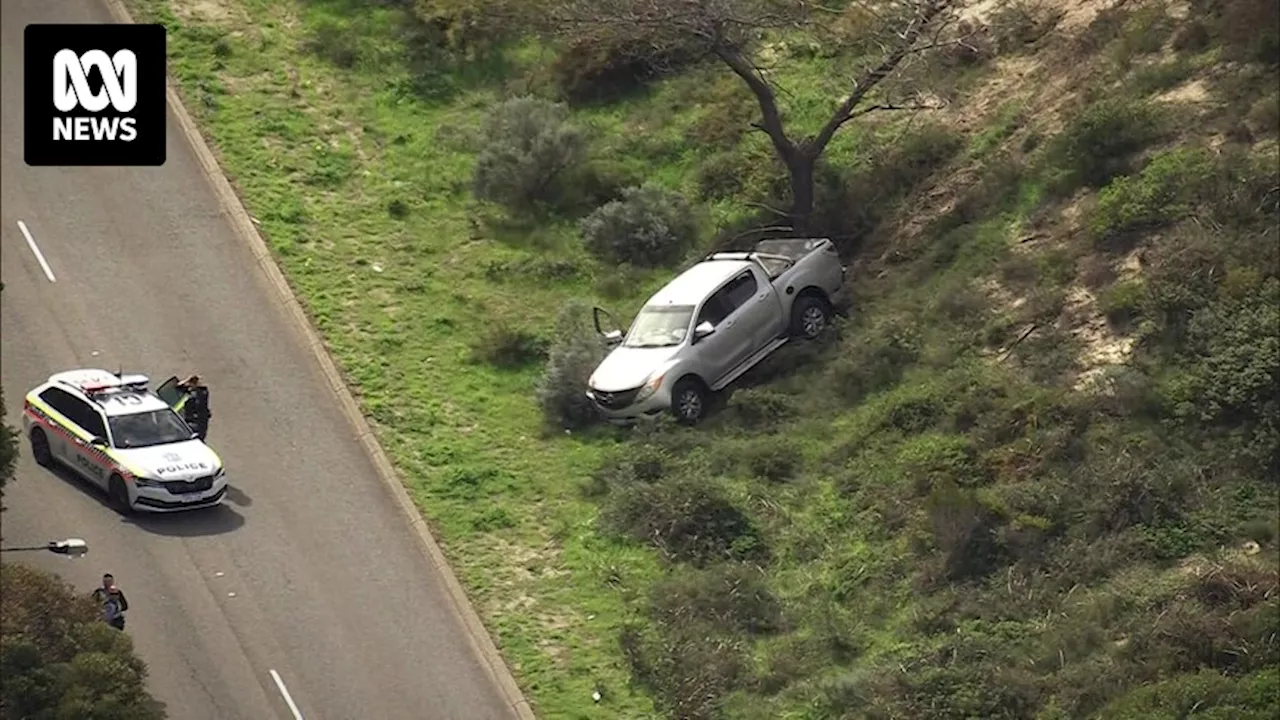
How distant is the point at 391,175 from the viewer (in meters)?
42.9

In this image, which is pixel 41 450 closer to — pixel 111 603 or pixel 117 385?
pixel 117 385

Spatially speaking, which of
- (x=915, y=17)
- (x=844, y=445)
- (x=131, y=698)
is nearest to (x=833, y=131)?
(x=915, y=17)

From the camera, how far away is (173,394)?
35.1 meters

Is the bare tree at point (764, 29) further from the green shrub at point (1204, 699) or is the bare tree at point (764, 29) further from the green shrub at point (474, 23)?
the green shrub at point (1204, 699)

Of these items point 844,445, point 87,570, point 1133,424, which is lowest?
point 87,570

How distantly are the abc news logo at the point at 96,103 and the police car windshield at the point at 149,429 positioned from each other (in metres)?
9.47

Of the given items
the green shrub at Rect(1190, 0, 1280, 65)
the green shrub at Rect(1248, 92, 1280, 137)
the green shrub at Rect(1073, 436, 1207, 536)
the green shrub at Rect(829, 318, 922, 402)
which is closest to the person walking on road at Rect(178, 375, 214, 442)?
the green shrub at Rect(829, 318, 922, 402)

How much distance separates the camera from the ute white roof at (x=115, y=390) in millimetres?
33594

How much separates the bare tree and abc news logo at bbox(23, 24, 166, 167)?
903cm

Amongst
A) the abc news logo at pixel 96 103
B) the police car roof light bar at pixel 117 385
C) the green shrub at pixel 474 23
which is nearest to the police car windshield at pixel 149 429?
the police car roof light bar at pixel 117 385

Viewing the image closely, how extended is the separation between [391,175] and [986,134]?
40.1 feet

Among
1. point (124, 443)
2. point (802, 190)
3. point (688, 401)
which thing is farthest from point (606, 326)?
point (124, 443)

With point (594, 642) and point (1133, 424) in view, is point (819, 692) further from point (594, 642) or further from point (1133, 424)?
point (1133, 424)

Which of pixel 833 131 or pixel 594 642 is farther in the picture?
pixel 833 131
